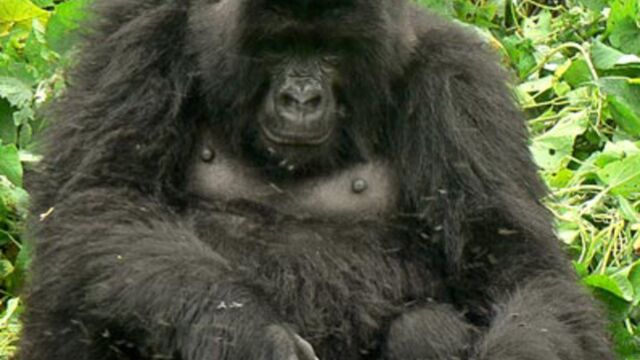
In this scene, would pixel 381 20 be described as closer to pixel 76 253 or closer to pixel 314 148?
pixel 314 148

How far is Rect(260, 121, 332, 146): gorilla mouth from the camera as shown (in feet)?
21.7

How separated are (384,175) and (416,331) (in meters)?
0.73

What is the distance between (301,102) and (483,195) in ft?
2.53

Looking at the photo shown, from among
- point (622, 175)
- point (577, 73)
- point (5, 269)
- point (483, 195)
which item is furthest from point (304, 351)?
point (577, 73)

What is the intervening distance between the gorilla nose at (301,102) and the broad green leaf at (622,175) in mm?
1735

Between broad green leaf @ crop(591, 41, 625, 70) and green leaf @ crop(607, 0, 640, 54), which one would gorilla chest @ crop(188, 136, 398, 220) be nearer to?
broad green leaf @ crop(591, 41, 625, 70)

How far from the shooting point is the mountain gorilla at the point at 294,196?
259 inches

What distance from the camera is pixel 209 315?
6.43 metres

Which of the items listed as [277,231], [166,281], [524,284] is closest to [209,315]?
[166,281]

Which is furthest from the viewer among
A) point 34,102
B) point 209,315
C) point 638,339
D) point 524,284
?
point 34,102

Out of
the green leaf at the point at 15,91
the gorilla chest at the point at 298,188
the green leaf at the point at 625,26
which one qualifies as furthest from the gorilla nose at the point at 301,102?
the green leaf at the point at 625,26

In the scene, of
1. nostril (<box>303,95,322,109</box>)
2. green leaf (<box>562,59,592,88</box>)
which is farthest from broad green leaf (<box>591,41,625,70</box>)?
nostril (<box>303,95,322,109</box>)

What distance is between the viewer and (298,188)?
23.1ft

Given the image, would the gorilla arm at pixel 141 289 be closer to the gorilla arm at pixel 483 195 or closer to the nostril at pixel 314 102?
the nostril at pixel 314 102
